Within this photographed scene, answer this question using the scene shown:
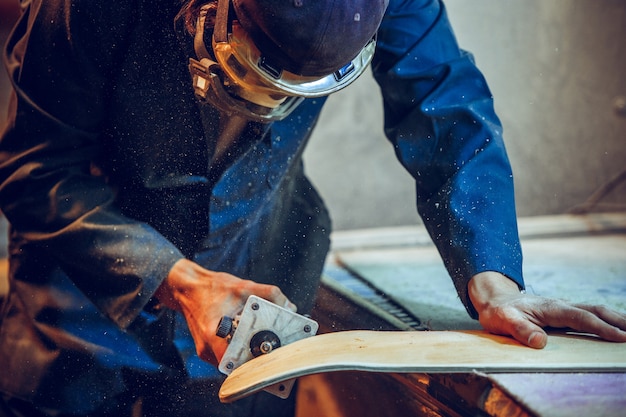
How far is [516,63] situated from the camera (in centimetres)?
410

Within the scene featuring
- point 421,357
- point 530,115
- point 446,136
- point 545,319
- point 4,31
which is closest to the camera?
point 421,357

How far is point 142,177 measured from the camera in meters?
1.64

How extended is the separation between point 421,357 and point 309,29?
628 millimetres

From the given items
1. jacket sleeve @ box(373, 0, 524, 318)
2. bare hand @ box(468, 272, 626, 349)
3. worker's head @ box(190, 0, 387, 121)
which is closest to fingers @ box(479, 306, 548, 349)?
bare hand @ box(468, 272, 626, 349)

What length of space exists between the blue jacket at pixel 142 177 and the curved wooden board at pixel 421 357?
0.70ft

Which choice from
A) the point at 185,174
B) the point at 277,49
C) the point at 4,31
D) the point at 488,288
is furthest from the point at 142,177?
the point at 4,31

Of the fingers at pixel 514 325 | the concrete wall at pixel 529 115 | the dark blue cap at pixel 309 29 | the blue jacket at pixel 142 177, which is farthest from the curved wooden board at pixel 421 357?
the concrete wall at pixel 529 115

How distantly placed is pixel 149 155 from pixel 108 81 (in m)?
0.20

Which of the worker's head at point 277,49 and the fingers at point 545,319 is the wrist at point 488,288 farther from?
the worker's head at point 277,49

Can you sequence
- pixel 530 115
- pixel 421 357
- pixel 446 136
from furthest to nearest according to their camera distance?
1. pixel 530 115
2. pixel 446 136
3. pixel 421 357

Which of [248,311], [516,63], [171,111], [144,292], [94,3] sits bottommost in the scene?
[516,63]

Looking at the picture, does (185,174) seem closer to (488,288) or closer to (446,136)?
(446,136)

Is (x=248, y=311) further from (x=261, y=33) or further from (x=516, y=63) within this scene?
(x=516, y=63)

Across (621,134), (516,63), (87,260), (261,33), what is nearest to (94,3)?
(261,33)
